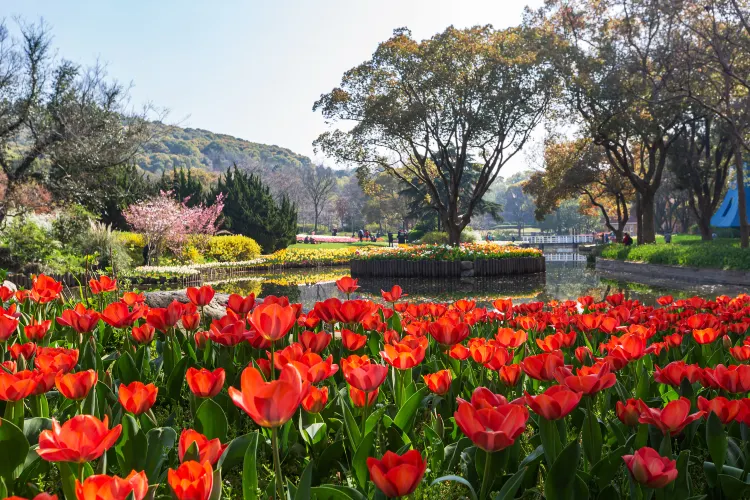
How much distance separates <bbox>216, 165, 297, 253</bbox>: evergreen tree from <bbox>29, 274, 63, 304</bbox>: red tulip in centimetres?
2810

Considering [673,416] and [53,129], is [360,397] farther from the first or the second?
[53,129]

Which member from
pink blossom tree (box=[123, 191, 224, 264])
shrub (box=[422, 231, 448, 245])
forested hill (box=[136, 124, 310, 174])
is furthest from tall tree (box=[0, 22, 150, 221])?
forested hill (box=[136, 124, 310, 174])

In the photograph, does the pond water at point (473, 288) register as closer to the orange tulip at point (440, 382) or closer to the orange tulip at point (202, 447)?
the orange tulip at point (440, 382)

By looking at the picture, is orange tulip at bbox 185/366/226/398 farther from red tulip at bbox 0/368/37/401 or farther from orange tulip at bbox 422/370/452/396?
orange tulip at bbox 422/370/452/396

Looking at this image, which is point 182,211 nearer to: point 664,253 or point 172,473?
point 664,253

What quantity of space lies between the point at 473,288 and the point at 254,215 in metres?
19.6

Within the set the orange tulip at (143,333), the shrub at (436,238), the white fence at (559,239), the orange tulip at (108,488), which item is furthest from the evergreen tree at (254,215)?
the white fence at (559,239)

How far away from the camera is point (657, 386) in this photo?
1955mm

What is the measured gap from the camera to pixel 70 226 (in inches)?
708

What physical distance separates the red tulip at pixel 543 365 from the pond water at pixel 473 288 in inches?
365

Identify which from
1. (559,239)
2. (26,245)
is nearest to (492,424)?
(26,245)

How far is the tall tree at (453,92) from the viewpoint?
21.1 meters

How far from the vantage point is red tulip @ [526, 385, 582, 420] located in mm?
1177

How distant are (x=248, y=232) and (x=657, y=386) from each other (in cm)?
3047
